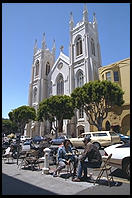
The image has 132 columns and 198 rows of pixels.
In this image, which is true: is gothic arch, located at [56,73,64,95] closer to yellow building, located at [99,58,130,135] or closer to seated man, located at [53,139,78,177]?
yellow building, located at [99,58,130,135]

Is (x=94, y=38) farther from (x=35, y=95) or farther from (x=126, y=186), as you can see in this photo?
(x=126, y=186)

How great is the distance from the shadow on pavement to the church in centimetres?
2823

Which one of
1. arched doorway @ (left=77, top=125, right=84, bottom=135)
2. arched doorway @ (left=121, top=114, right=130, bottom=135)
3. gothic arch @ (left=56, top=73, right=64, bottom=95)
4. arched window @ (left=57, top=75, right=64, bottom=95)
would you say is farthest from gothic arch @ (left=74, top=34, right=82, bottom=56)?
arched doorway @ (left=121, top=114, right=130, bottom=135)

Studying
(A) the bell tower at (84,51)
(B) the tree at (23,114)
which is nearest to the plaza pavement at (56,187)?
(A) the bell tower at (84,51)

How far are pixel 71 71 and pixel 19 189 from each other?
3745cm

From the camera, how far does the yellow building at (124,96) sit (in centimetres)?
2723

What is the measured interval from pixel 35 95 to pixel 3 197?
156 ft

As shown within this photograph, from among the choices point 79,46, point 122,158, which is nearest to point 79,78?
point 79,46

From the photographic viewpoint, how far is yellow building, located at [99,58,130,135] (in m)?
27.2

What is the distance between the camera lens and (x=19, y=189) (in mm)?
5043

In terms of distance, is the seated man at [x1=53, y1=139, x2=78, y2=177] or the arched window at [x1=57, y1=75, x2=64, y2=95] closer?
the seated man at [x1=53, y1=139, x2=78, y2=177]

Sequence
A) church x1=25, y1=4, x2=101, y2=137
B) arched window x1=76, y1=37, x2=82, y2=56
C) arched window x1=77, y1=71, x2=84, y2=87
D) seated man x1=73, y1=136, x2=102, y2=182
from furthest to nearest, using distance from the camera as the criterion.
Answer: arched window x1=76, y1=37, x2=82, y2=56
arched window x1=77, y1=71, x2=84, y2=87
church x1=25, y1=4, x2=101, y2=137
seated man x1=73, y1=136, x2=102, y2=182

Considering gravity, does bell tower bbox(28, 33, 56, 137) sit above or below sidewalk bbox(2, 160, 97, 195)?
above

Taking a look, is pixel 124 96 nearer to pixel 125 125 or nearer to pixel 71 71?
pixel 125 125
